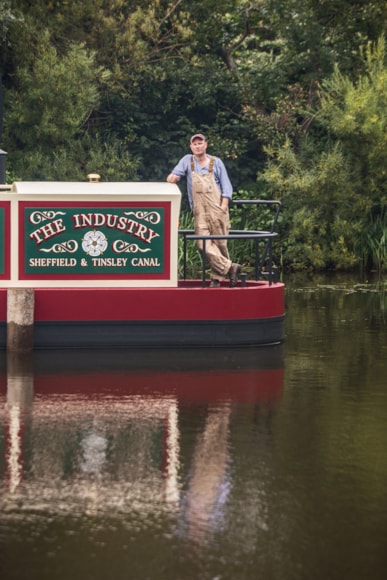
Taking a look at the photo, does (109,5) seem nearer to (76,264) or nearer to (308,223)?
(308,223)

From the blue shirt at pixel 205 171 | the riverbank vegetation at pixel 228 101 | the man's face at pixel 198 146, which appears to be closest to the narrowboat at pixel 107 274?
the blue shirt at pixel 205 171

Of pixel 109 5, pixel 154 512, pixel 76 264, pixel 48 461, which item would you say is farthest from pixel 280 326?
pixel 109 5

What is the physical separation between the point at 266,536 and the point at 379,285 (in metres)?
14.1

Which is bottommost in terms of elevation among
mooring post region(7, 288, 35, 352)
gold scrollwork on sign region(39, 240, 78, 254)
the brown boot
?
mooring post region(7, 288, 35, 352)

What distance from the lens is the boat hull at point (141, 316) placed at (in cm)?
1243

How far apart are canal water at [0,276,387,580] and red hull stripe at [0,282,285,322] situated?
0.38 metres

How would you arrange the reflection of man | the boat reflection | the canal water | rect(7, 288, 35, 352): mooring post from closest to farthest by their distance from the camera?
the canal water < the reflection of man < the boat reflection < rect(7, 288, 35, 352): mooring post

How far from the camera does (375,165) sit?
23.7 meters

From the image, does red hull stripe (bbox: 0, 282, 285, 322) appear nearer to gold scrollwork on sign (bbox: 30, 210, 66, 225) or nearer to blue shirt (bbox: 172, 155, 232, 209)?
gold scrollwork on sign (bbox: 30, 210, 66, 225)

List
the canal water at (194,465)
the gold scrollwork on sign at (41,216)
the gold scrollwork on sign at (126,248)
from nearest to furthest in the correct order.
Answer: the canal water at (194,465)
the gold scrollwork on sign at (41,216)
the gold scrollwork on sign at (126,248)

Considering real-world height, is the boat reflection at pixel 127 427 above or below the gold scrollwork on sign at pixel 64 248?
below

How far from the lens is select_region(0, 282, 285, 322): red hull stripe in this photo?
12406mm

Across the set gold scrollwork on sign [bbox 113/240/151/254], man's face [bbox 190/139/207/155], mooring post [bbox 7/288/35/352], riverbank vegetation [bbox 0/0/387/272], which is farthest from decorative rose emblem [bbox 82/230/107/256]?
riverbank vegetation [bbox 0/0/387/272]

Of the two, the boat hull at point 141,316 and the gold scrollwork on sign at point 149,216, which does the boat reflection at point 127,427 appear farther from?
the gold scrollwork on sign at point 149,216
